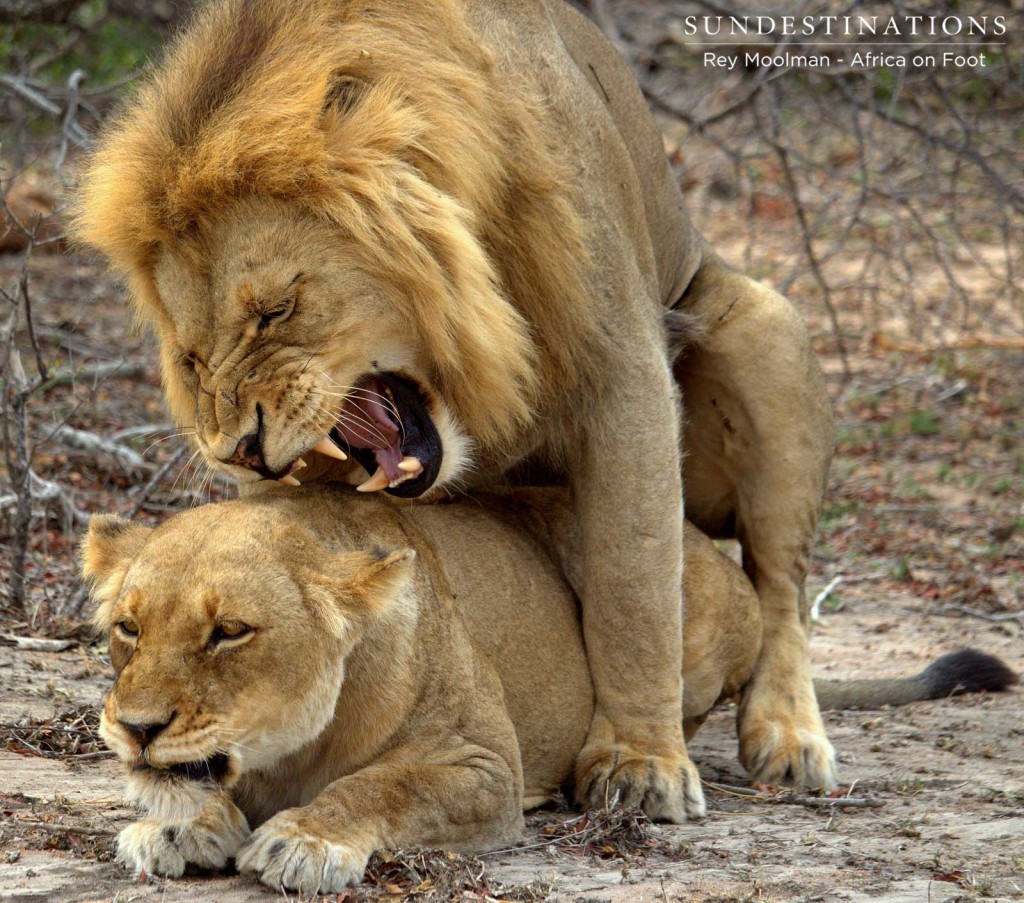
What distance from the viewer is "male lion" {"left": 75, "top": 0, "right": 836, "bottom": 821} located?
110 inches

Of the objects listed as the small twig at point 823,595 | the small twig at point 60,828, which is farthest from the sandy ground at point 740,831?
the small twig at point 823,595

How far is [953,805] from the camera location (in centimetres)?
335

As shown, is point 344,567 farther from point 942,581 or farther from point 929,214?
point 929,214

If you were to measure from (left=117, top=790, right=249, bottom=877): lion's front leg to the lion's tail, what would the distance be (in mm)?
2129

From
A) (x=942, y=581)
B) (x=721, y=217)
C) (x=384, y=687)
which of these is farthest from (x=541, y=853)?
(x=721, y=217)

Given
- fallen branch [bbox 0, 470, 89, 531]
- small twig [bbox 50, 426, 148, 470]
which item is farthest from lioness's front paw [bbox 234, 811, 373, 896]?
small twig [bbox 50, 426, 148, 470]

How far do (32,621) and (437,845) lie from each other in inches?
70.4

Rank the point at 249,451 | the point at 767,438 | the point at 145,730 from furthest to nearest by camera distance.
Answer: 1. the point at 767,438
2. the point at 249,451
3. the point at 145,730

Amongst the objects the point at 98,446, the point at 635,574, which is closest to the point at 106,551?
the point at 635,574

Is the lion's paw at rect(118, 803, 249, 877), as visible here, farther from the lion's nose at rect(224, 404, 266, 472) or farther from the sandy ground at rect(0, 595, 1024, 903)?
the lion's nose at rect(224, 404, 266, 472)

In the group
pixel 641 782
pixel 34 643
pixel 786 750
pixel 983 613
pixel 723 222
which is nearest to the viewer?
pixel 641 782

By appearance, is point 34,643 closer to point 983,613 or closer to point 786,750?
point 786,750

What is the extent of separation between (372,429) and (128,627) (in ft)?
2.22

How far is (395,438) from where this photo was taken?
3.04 metres
